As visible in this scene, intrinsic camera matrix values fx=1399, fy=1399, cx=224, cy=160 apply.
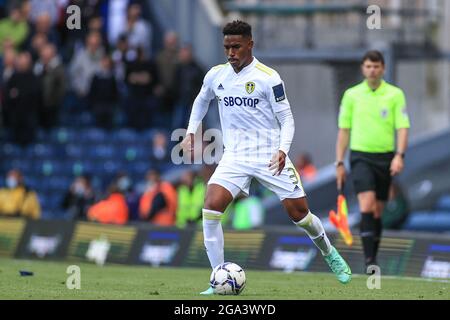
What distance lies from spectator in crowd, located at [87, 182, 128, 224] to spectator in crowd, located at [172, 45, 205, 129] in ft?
9.60

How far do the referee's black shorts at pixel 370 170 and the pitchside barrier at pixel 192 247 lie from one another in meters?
1.54

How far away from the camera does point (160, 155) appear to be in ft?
88.4

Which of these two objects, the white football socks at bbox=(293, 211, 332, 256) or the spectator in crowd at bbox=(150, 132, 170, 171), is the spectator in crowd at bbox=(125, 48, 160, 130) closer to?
the spectator in crowd at bbox=(150, 132, 170, 171)

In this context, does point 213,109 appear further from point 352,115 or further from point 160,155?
point 352,115

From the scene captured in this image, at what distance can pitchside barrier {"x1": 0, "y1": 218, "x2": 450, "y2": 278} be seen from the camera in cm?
1789

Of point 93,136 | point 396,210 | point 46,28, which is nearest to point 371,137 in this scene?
point 396,210

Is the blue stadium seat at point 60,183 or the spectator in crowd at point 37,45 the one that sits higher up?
the spectator in crowd at point 37,45

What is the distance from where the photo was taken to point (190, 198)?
2334cm

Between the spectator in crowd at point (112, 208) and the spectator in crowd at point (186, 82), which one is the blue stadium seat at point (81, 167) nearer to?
the spectator in crowd at point (186, 82)

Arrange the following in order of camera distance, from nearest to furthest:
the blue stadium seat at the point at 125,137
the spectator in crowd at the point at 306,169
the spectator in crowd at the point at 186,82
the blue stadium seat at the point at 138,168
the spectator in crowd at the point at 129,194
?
the spectator in crowd at the point at 129,194
the spectator in crowd at the point at 306,169
the spectator in crowd at the point at 186,82
the blue stadium seat at the point at 138,168
the blue stadium seat at the point at 125,137

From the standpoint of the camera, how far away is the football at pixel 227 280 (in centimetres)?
1283

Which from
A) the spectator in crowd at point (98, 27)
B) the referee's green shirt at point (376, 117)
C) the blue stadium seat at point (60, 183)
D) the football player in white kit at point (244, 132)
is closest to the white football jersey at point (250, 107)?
the football player in white kit at point (244, 132)

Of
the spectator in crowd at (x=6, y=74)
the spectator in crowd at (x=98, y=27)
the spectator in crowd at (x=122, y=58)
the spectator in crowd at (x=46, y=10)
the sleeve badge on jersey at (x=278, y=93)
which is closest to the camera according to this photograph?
the sleeve badge on jersey at (x=278, y=93)
